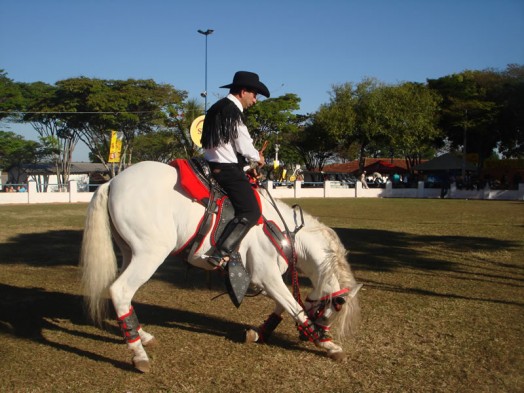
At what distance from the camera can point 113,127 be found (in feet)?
135

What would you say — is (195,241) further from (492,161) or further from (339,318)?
(492,161)

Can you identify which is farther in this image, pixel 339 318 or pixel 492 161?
pixel 492 161

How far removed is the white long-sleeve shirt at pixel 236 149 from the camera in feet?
15.1

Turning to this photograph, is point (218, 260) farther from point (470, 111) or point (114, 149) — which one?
point (470, 111)

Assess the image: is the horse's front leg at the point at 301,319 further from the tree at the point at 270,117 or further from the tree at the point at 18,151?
the tree at the point at 18,151

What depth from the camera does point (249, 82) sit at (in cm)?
471

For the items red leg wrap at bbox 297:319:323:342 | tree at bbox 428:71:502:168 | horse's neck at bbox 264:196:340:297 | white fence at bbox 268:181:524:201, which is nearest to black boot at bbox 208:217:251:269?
horse's neck at bbox 264:196:340:297

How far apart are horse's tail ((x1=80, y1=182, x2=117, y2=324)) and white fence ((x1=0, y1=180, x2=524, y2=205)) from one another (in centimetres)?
2619

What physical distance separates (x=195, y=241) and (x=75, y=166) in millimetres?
62970

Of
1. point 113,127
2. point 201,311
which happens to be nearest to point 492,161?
point 113,127

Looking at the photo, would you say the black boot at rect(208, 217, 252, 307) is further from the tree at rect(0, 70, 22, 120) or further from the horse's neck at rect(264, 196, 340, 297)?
the tree at rect(0, 70, 22, 120)

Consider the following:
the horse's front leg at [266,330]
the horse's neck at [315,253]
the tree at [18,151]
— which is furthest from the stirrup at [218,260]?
the tree at [18,151]

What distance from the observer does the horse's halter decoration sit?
446 centimetres

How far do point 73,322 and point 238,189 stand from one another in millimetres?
2551
